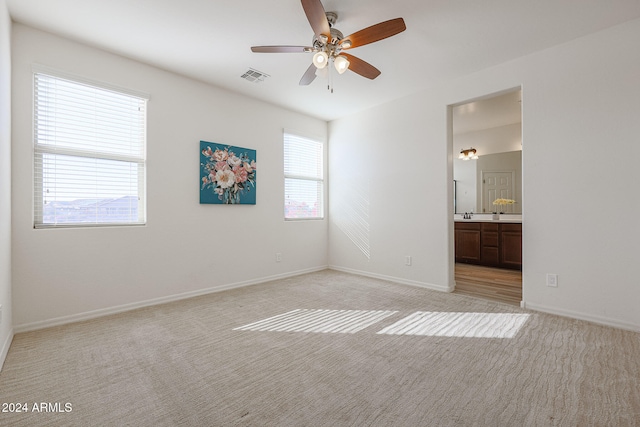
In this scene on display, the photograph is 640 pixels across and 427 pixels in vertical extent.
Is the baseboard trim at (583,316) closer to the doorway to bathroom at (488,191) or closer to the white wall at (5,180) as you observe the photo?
the doorway to bathroom at (488,191)

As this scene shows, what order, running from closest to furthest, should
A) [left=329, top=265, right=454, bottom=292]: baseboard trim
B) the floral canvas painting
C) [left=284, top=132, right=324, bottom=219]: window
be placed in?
the floral canvas painting → [left=329, top=265, right=454, bottom=292]: baseboard trim → [left=284, top=132, right=324, bottom=219]: window

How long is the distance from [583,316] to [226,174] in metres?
4.16

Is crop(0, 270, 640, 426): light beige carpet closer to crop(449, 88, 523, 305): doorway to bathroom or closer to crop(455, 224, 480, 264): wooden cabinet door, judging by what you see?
crop(449, 88, 523, 305): doorway to bathroom

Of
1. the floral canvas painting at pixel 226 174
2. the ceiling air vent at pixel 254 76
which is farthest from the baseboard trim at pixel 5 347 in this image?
the ceiling air vent at pixel 254 76

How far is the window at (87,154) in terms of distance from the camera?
8.68 ft

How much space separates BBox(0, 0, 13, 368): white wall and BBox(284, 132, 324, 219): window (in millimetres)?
3023

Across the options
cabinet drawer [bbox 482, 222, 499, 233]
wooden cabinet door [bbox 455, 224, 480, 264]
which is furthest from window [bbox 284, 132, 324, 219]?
cabinet drawer [bbox 482, 222, 499, 233]

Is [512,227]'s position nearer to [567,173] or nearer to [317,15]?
[567,173]

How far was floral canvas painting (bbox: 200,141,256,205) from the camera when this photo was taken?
3.67 metres

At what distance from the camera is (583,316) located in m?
2.72

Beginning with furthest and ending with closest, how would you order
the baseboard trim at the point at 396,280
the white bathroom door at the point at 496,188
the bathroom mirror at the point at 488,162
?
the white bathroom door at the point at 496,188, the bathroom mirror at the point at 488,162, the baseboard trim at the point at 396,280

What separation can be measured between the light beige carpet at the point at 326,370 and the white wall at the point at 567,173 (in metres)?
0.38

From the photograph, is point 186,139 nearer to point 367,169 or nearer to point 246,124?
point 246,124

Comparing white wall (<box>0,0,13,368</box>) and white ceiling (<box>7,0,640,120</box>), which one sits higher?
white ceiling (<box>7,0,640,120</box>)
